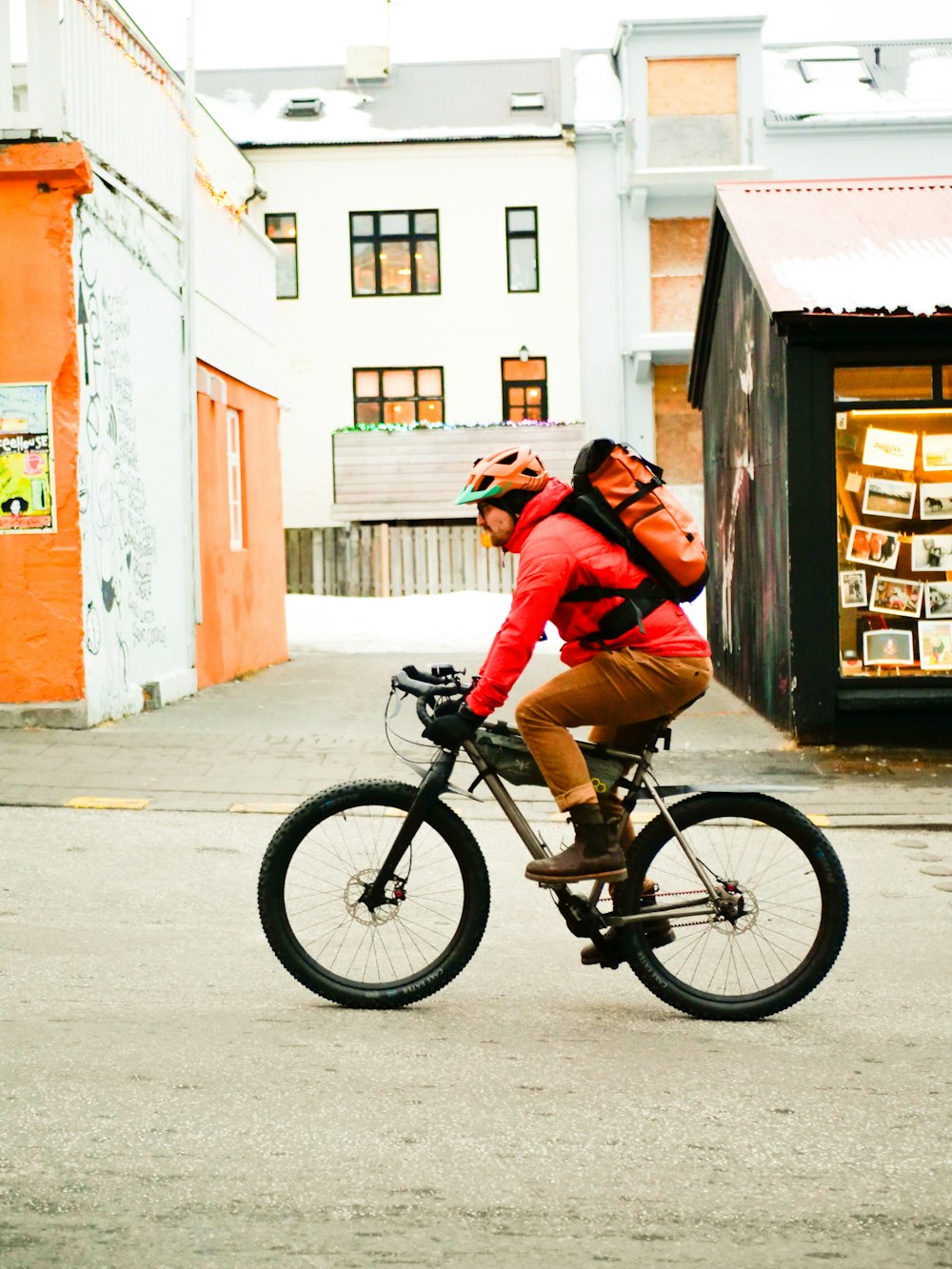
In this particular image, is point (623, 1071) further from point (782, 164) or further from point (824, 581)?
point (782, 164)

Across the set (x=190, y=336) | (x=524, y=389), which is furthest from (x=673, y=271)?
(x=190, y=336)

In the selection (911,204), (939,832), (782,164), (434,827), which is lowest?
(939,832)

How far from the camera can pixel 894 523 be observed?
11.0 m

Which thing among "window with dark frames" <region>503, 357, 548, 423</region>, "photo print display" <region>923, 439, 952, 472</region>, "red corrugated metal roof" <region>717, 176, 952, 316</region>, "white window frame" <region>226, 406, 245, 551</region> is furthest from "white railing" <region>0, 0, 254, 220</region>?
"window with dark frames" <region>503, 357, 548, 423</region>

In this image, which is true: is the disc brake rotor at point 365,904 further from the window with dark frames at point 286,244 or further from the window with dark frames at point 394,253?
the window with dark frames at point 286,244

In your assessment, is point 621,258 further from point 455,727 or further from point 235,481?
point 455,727

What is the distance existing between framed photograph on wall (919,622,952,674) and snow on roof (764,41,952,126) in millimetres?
26280

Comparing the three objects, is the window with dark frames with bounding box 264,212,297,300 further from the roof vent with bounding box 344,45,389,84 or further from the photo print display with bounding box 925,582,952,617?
the photo print display with bounding box 925,582,952,617

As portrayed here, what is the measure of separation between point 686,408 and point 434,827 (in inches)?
1232

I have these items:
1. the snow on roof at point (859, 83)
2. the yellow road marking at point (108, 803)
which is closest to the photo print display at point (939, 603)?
the yellow road marking at point (108, 803)

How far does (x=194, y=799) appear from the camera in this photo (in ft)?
29.5

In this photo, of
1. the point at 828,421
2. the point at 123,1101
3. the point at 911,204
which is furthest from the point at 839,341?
the point at 123,1101

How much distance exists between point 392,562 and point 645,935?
88.3ft

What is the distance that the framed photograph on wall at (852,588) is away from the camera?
10.9 meters
